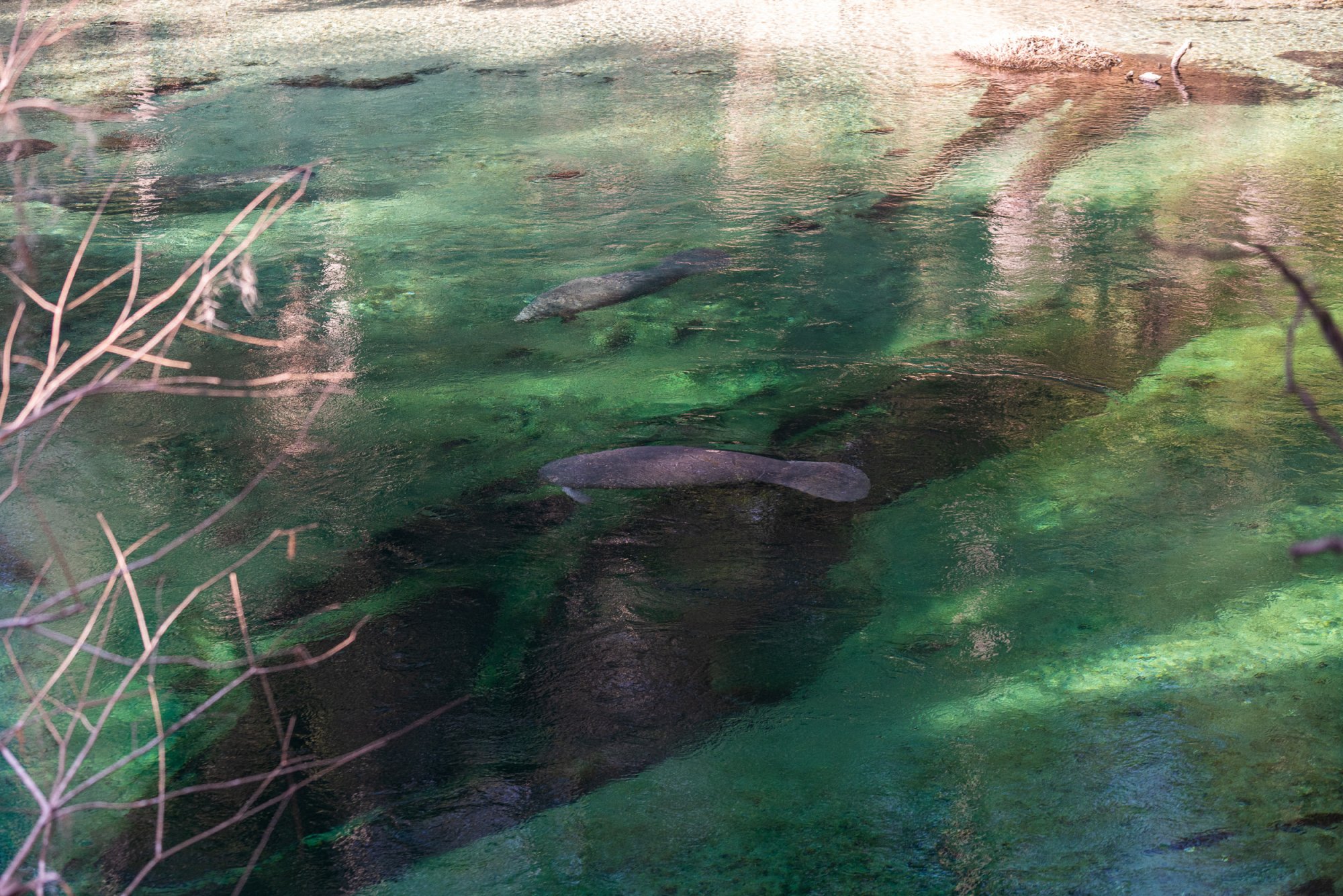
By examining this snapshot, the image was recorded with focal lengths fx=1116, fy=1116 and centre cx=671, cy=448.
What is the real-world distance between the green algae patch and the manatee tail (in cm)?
21

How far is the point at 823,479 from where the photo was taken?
17.7 feet

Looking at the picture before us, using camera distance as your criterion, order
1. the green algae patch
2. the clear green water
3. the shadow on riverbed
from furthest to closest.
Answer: the shadow on riverbed < the clear green water < the green algae patch

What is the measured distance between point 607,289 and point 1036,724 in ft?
14.9

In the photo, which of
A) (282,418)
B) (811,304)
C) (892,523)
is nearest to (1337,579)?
(892,523)

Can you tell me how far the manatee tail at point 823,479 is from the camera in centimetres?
534

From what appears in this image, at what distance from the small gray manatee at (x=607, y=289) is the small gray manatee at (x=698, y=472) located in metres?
2.14

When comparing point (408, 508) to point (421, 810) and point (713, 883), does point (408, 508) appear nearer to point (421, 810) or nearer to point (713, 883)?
point (421, 810)

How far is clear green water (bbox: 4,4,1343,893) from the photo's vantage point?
11.9ft

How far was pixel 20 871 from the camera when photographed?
134 inches

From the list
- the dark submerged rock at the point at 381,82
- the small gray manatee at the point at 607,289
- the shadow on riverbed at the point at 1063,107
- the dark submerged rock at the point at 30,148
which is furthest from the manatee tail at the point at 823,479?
the dark submerged rock at the point at 30,148

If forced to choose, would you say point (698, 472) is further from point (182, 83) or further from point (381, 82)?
point (182, 83)

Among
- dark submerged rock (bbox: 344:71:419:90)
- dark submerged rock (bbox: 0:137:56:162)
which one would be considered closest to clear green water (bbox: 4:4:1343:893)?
dark submerged rock (bbox: 0:137:56:162)

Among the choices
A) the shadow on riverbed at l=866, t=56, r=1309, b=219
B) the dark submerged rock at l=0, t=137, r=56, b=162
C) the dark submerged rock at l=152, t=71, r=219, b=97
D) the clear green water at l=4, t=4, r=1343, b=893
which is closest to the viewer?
the clear green water at l=4, t=4, r=1343, b=893

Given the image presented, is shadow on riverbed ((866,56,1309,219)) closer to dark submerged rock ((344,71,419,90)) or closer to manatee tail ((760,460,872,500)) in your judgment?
manatee tail ((760,460,872,500))
